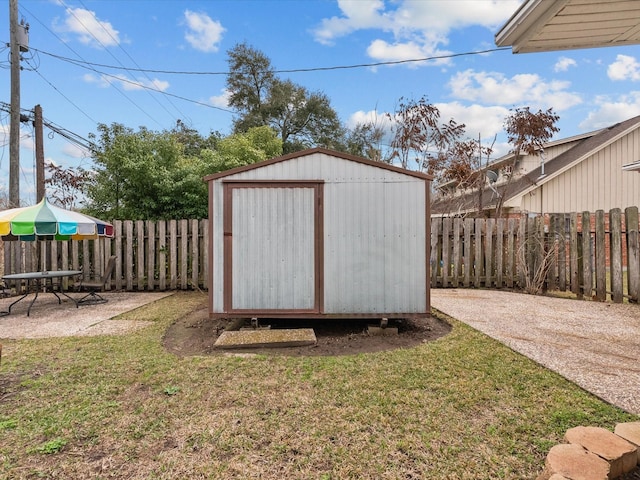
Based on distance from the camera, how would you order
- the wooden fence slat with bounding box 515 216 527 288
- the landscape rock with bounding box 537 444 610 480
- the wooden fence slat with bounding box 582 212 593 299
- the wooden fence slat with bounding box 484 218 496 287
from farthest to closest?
the wooden fence slat with bounding box 484 218 496 287, the wooden fence slat with bounding box 515 216 527 288, the wooden fence slat with bounding box 582 212 593 299, the landscape rock with bounding box 537 444 610 480

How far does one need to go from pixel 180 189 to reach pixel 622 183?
14.3 m

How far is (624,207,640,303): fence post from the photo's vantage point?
19.7 ft

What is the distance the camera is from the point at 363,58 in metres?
12.0

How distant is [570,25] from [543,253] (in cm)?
593

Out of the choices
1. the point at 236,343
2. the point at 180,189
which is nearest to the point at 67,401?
the point at 236,343

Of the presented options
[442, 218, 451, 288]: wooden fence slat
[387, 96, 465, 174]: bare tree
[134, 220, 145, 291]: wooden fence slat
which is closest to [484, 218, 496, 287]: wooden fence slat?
[442, 218, 451, 288]: wooden fence slat

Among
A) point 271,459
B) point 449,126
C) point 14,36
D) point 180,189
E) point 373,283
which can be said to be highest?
point 14,36

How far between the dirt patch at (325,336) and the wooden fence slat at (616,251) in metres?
3.60

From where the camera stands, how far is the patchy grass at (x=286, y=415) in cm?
198

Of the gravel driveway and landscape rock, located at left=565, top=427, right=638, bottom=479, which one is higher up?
landscape rock, located at left=565, top=427, right=638, bottom=479

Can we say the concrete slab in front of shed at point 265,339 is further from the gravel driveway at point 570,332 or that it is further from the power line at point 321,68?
the power line at point 321,68

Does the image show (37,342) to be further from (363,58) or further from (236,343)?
(363,58)

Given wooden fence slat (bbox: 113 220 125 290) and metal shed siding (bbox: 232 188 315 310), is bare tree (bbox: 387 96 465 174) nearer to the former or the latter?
metal shed siding (bbox: 232 188 315 310)

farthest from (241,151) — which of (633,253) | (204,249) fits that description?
(633,253)
